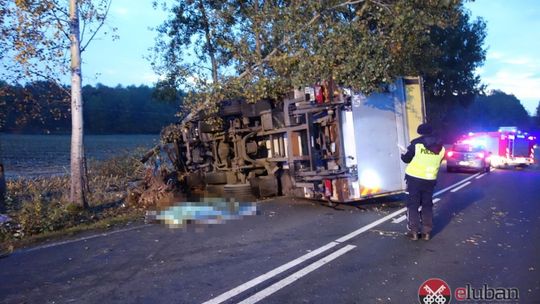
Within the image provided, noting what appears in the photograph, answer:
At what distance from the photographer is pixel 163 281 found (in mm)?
4129

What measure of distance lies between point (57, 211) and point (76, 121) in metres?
1.87

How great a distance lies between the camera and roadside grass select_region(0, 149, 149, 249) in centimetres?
628

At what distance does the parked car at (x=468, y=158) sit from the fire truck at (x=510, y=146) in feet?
4.60

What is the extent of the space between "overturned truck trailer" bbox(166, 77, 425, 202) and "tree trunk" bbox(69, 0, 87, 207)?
2.56m

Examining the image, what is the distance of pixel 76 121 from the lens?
788 centimetres

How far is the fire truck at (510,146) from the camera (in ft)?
62.8

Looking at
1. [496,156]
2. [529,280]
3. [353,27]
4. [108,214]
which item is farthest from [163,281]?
[496,156]

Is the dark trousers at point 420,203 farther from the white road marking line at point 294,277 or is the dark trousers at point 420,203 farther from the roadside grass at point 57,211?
the roadside grass at point 57,211

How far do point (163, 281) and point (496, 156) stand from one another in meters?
19.6

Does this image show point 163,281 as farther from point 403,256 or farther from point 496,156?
point 496,156

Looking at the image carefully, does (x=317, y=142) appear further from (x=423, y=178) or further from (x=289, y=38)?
(x=289, y=38)

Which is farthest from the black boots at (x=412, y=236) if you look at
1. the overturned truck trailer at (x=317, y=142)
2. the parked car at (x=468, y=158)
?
the parked car at (x=468, y=158)

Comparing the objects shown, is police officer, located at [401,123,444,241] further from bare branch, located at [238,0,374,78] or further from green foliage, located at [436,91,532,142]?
green foliage, located at [436,91,532,142]

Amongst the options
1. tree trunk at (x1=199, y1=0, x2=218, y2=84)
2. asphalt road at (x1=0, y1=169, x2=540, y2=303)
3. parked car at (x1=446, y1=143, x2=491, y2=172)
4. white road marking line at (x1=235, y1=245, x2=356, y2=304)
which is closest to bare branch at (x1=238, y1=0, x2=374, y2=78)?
tree trunk at (x1=199, y1=0, x2=218, y2=84)
